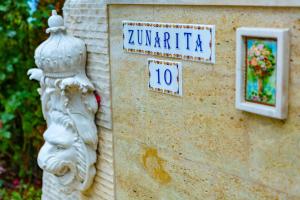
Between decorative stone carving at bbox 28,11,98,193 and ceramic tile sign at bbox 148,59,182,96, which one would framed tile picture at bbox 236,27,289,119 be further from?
decorative stone carving at bbox 28,11,98,193

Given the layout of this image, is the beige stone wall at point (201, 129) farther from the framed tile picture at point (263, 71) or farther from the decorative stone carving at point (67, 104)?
the decorative stone carving at point (67, 104)

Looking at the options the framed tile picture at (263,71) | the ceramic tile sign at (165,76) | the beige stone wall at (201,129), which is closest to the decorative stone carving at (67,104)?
the beige stone wall at (201,129)

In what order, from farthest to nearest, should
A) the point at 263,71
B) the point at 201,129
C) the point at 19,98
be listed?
the point at 19,98, the point at 201,129, the point at 263,71

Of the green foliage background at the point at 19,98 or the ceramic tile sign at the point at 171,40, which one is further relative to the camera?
the green foliage background at the point at 19,98

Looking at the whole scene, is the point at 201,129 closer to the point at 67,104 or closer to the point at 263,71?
the point at 263,71

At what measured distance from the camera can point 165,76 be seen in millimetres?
2170

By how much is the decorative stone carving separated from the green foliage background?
1.40 m

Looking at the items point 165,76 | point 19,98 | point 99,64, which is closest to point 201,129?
point 165,76

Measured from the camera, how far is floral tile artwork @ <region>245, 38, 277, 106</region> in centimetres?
167

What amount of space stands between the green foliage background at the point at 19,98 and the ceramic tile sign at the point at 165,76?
78.3 inches

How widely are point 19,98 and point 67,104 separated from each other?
176 cm

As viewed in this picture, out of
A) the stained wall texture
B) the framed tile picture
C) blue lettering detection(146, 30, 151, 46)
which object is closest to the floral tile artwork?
the framed tile picture

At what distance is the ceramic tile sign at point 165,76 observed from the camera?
2098mm

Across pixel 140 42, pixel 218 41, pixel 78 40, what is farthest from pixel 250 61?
pixel 78 40
